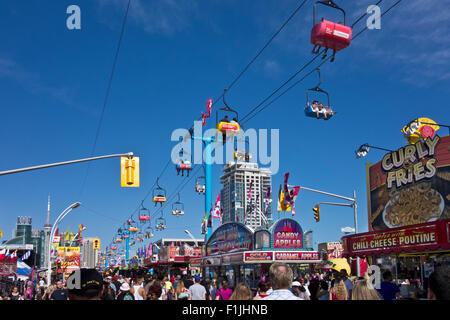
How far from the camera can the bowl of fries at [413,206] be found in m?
20.6

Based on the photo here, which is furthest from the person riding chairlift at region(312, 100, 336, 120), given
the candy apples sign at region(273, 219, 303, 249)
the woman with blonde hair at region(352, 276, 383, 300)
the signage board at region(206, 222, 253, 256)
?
the signage board at region(206, 222, 253, 256)

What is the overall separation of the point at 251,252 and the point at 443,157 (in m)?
13.3

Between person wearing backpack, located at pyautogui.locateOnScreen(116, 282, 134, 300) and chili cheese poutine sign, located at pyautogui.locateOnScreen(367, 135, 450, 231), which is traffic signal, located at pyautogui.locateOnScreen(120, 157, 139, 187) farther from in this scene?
chili cheese poutine sign, located at pyautogui.locateOnScreen(367, 135, 450, 231)

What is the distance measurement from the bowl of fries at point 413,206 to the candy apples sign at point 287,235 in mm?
7263

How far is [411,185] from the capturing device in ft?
73.1

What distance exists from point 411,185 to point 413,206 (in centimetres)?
102

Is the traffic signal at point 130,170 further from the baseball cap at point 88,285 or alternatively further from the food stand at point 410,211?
the baseball cap at point 88,285

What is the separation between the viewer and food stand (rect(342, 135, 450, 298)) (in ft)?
60.1

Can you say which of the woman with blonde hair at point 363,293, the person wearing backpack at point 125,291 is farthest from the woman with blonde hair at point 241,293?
the person wearing backpack at point 125,291

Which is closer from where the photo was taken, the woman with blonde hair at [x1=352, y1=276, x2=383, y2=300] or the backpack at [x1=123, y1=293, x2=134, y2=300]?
the woman with blonde hair at [x1=352, y1=276, x2=383, y2=300]
